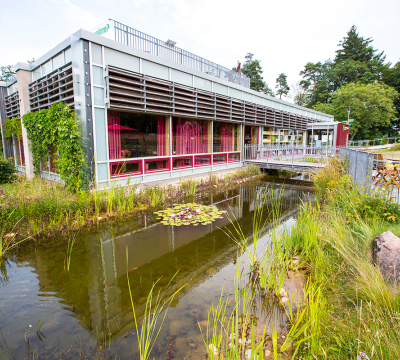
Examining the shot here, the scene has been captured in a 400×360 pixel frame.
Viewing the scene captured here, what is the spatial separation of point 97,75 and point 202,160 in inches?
222

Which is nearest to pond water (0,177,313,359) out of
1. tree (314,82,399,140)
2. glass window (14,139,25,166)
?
glass window (14,139,25,166)

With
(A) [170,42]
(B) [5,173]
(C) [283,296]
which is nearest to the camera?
(C) [283,296]

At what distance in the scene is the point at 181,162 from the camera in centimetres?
1015

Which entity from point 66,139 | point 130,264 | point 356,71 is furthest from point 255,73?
point 130,264

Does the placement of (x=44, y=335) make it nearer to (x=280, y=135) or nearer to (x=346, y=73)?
(x=280, y=135)

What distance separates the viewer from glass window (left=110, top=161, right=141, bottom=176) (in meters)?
7.68

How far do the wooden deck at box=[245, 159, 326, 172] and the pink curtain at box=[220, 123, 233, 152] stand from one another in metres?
1.70

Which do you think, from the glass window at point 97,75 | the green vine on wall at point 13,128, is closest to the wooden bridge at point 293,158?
the glass window at point 97,75

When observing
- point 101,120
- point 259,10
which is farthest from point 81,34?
point 259,10

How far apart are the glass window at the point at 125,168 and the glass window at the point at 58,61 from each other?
11.6 ft

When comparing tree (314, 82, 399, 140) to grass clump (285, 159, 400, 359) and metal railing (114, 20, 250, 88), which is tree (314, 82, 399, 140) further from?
grass clump (285, 159, 400, 359)

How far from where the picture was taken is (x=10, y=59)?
107 feet

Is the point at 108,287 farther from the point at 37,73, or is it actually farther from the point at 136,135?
the point at 37,73

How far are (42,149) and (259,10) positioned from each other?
11.9m
